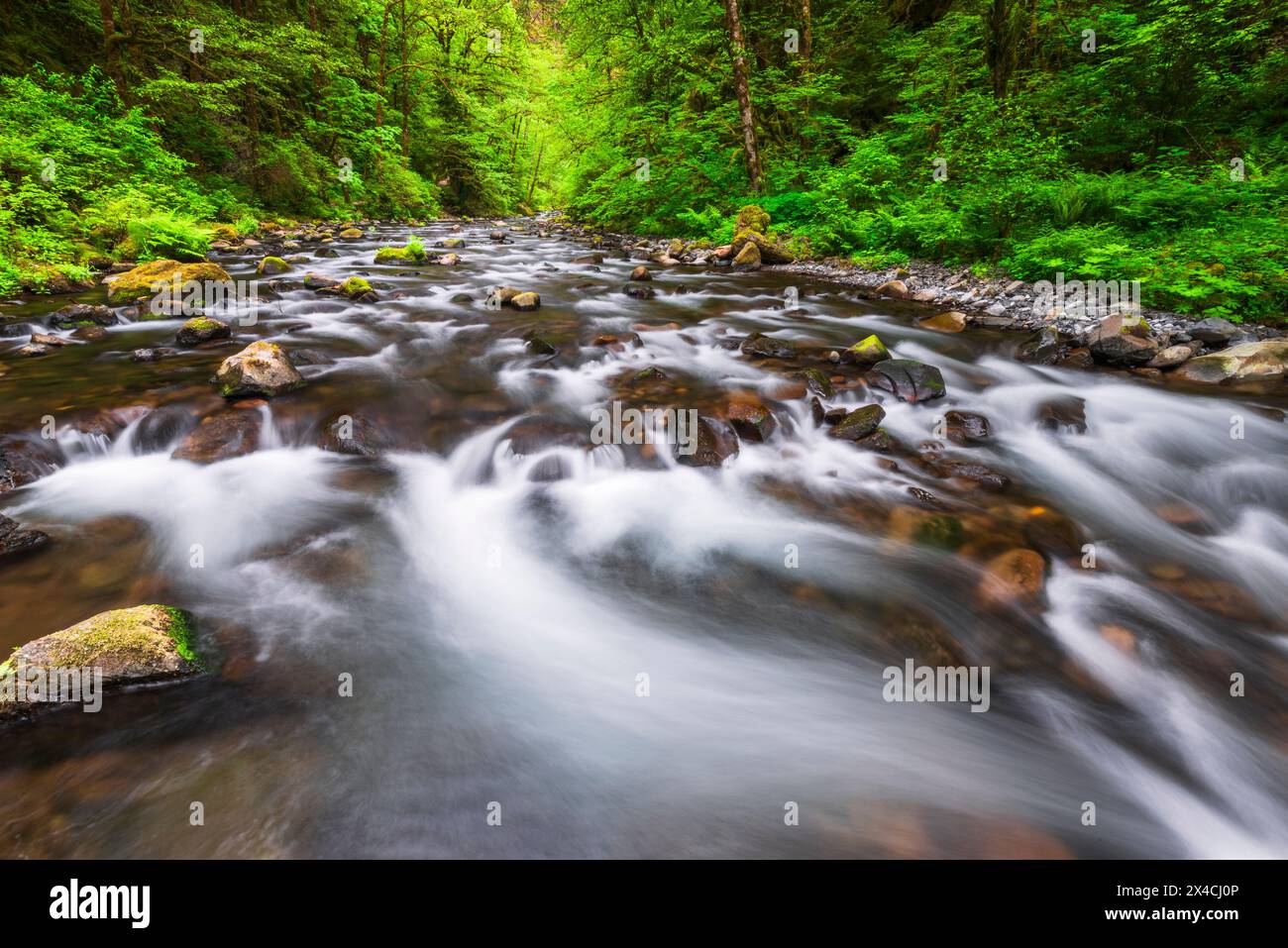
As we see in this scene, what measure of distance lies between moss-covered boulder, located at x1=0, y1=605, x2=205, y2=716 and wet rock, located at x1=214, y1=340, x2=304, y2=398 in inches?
114

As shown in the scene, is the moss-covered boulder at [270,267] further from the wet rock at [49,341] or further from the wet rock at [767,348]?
the wet rock at [767,348]

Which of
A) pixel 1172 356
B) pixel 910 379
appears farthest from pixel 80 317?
pixel 1172 356

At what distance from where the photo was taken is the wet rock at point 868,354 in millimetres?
5875

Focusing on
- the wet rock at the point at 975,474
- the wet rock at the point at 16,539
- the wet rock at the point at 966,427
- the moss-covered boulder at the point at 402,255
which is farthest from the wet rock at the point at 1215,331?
the moss-covered boulder at the point at 402,255

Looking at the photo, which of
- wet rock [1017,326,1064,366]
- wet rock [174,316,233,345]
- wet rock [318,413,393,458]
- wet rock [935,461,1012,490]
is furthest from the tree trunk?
wet rock [318,413,393,458]

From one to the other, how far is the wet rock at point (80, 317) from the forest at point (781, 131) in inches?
61.0

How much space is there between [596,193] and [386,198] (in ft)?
29.5

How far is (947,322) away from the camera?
7.34 m

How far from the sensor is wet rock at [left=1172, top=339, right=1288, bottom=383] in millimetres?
5383

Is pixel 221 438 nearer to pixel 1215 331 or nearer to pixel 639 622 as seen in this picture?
pixel 639 622

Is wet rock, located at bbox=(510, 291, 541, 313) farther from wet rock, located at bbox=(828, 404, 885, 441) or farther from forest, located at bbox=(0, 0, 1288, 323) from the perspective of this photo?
forest, located at bbox=(0, 0, 1288, 323)

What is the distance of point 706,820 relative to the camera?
206cm

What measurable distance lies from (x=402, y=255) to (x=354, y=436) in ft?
31.0

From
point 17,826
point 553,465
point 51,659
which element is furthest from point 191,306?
point 17,826
